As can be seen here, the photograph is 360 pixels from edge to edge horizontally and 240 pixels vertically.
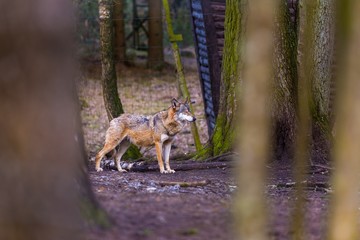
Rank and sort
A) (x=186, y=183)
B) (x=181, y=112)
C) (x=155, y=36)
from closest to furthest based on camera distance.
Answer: (x=186, y=183) < (x=181, y=112) < (x=155, y=36)

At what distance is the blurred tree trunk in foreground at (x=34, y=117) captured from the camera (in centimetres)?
465

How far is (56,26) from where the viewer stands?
4.72m

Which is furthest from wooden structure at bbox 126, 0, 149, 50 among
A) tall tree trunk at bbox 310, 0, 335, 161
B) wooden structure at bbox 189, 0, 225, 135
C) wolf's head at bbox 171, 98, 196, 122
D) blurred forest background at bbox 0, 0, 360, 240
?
wolf's head at bbox 171, 98, 196, 122

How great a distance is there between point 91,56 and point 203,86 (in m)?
7.94

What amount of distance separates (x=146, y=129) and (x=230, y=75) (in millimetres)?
1436

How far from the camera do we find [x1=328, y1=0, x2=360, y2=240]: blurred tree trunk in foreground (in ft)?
15.1

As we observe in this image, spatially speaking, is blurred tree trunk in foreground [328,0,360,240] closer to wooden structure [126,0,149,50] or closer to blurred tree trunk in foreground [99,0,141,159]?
blurred tree trunk in foreground [99,0,141,159]

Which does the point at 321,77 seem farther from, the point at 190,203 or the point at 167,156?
the point at 190,203

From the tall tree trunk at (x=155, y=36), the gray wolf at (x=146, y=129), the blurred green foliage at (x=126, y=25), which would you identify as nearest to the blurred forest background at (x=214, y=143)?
the gray wolf at (x=146, y=129)

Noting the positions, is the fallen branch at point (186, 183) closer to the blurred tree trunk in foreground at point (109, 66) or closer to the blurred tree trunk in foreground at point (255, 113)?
the blurred tree trunk in foreground at point (109, 66)

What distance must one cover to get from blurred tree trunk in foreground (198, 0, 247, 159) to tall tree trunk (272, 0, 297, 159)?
517 millimetres

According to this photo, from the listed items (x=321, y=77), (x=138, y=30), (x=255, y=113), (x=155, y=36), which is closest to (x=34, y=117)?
(x=255, y=113)

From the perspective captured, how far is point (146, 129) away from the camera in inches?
459

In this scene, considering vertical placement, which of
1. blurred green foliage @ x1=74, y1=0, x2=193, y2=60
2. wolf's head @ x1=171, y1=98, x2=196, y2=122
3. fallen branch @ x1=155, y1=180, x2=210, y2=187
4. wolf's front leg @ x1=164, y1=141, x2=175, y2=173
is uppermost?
blurred green foliage @ x1=74, y1=0, x2=193, y2=60
